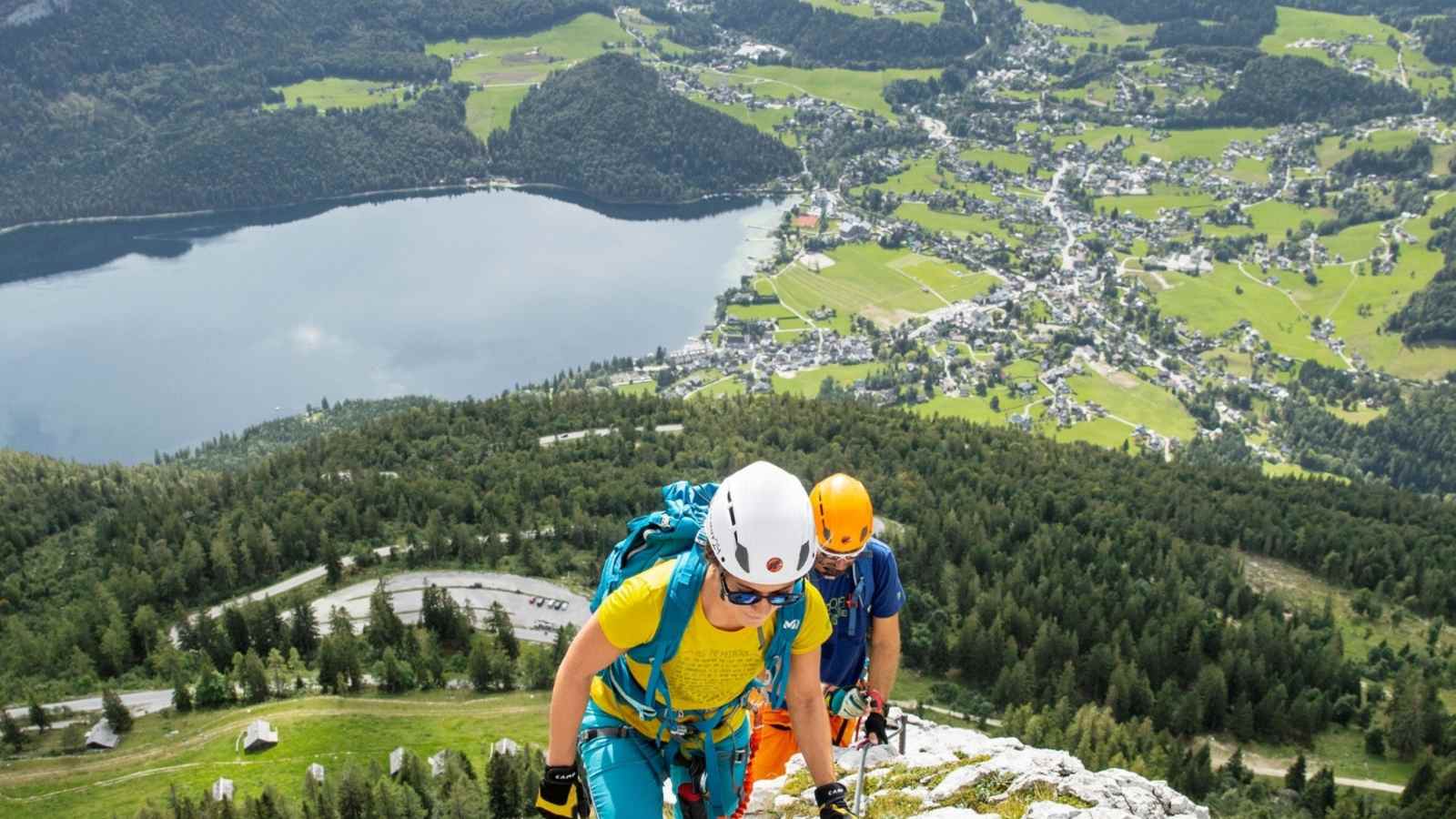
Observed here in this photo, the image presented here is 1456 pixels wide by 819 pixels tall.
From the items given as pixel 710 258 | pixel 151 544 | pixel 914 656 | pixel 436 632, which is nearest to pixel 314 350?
pixel 710 258

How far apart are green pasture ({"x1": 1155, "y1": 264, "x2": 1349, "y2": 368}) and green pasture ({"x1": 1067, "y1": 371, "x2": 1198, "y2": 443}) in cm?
2395

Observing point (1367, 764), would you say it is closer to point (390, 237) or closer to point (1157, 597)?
point (1157, 597)

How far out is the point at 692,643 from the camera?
327 inches

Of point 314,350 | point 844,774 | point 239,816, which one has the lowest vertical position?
point 314,350

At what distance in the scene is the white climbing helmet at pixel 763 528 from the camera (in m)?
7.54

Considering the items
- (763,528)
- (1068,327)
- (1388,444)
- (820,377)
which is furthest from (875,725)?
(1068,327)

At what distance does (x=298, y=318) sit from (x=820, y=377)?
266 feet

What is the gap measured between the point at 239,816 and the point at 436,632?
23.0 m

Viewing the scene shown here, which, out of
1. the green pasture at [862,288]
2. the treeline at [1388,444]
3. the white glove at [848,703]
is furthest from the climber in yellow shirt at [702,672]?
the green pasture at [862,288]

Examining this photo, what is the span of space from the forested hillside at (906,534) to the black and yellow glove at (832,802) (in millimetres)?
49588

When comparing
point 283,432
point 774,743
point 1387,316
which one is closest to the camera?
point 774,743

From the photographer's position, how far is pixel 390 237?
199 m

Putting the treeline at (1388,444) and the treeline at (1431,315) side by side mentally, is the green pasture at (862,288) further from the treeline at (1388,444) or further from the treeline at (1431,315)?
the treeline at (1431,315)

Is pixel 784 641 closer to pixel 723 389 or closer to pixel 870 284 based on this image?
pixel 723 389
